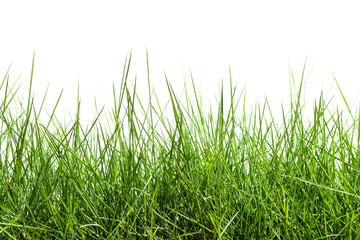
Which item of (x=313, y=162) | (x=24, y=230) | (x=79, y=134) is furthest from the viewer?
(x=79, y=134)

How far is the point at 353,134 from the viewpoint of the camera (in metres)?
1.37

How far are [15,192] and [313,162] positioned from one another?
84 centimetres

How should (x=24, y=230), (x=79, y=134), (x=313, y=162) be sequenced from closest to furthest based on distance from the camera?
(x=24, y=230) → (x=313, y=162) → (x=79, y=134)

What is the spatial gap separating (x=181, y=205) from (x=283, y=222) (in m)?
0.28

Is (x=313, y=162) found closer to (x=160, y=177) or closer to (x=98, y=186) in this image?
(x=160, y=177)

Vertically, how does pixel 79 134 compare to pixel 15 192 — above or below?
above

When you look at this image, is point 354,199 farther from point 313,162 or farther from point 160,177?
point 160,177

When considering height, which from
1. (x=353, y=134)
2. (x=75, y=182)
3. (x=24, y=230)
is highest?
(x=353, y=134)

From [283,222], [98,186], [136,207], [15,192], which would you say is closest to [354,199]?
[283,222]

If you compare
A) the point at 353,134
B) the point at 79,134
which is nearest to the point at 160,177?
the point at 79,134

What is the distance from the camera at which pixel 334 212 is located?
1.11 metres

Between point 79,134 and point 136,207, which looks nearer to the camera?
point 136,207

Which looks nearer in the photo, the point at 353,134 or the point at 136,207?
the point at 136,207

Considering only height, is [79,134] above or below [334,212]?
above
